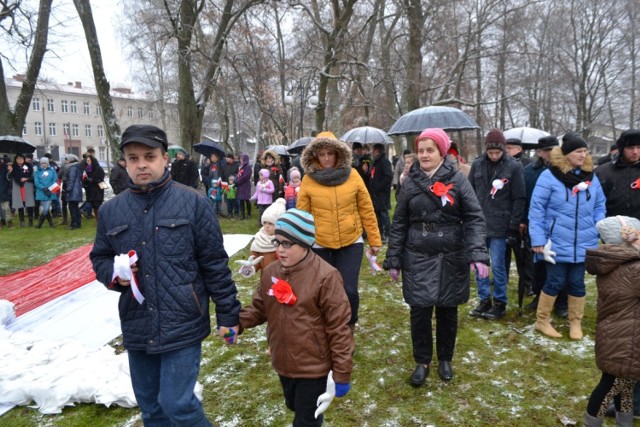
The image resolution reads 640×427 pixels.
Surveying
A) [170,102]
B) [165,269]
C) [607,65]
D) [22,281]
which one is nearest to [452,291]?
[165,269]

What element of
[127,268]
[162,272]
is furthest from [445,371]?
[127,268]

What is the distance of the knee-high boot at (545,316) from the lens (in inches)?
183

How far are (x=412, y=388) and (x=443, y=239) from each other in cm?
126

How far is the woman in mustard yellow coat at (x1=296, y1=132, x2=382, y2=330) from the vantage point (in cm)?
402

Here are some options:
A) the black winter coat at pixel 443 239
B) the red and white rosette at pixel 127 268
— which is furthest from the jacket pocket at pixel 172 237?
the black winter coat at pixel 443 239

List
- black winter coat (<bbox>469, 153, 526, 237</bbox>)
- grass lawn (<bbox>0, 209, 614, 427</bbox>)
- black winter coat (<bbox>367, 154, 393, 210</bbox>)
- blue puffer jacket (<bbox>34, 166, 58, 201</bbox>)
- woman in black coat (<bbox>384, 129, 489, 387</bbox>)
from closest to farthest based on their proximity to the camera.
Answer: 1. grass lawn (<bbox>0, 209, 614, 427</bbox>)
2. woman in black coat (<bbox>384, 129, 489, 387</bbox>)
3. black winter coat (<bbox>469, 153, 526, 237</bbox>)
4. black winter coat (<bbox>367, 154, 393, 210</bbox>)
5. blue puffer jacket (<bbox>34, 166, 58, 201</bbox>)

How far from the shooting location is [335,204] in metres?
4.03

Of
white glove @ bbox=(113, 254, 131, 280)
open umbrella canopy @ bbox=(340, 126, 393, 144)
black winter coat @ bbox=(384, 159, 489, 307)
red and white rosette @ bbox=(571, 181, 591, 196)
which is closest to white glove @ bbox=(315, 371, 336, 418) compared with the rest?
white glove @ bbox=(113, 254, 131, 280)

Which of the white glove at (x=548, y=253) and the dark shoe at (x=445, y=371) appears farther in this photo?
the white glove at (x=548, y=253)

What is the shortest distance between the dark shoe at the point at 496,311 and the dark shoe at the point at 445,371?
1.58 meters

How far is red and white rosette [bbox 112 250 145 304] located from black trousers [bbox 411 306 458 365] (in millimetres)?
2225

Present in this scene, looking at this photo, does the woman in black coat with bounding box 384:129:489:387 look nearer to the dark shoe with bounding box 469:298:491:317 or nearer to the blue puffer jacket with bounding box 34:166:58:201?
the dark shoe with bounding box 469:298:491:317

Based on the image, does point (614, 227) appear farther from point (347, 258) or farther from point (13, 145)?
point (13, 145)

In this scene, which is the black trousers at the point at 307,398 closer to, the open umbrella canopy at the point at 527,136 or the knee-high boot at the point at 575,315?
the knee-high boot at the point at 575,315
